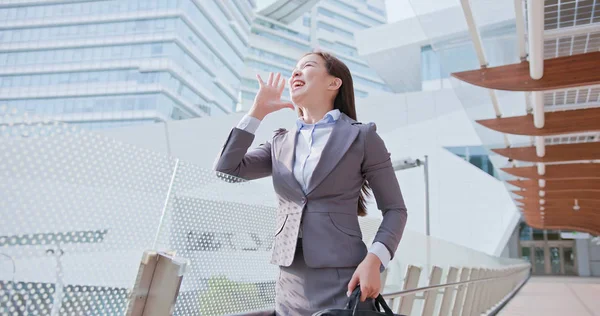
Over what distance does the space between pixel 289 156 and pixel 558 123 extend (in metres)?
6.01

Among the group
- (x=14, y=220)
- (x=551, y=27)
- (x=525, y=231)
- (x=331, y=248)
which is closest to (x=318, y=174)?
(x=331, y=248)

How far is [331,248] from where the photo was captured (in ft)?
3.89

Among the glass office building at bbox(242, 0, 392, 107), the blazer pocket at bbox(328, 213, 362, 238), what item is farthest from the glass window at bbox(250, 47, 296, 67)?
the blazer pocket at bbox(328, 213, 362, 238)

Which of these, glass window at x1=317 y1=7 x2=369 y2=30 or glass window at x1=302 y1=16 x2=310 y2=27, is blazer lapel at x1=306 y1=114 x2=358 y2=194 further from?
glass window at x1=317 y1=7 x2=369 y2=30

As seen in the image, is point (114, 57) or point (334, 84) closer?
point (334, 84)

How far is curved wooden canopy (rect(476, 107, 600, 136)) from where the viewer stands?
6.21 metres

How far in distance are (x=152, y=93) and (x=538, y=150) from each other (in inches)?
1455

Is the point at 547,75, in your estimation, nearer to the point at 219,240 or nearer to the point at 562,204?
the point at 219,240

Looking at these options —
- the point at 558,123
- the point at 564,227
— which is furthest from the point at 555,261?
the point at 558,123

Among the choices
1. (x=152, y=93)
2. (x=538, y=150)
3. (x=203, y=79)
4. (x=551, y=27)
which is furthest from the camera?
(x=203, y=79)

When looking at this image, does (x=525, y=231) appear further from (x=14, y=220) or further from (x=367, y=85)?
(x=367, y=85)

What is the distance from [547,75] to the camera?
16.0ft

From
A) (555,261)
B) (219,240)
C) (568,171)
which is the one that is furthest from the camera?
(555,261)

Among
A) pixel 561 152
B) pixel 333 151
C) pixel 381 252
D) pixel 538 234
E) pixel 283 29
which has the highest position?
pixel 283 29
